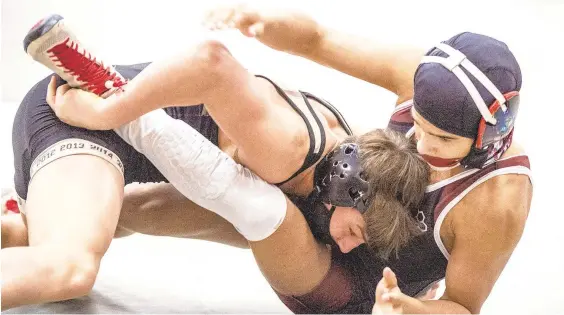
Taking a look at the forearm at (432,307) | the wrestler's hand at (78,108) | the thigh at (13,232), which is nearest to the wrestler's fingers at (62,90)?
the wrestler's hand at (78,108)

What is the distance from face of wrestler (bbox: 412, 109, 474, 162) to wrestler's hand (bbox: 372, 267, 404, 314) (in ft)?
0.73

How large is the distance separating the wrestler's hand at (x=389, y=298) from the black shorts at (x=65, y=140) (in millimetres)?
475

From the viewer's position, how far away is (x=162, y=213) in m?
1.64

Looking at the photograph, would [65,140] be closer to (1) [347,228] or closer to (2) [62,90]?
(2) [62,90]

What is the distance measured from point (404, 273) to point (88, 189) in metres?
0.64

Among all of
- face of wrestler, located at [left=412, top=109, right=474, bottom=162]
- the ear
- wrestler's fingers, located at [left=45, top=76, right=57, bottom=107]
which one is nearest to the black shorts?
wrestler's fingers, located at [left=45, top=76, right=57, bottom=107]

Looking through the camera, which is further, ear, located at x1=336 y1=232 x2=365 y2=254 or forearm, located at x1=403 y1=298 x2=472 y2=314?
ear, located at x1=336 y1=232 x2=365 y2=254

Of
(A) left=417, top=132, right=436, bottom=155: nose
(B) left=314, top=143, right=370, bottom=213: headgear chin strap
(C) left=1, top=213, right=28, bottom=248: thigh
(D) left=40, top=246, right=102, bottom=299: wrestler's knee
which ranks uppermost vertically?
(A) left=417, top=132, right=436, bottom=155: nose

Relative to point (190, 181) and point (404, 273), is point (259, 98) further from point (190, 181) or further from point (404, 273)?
point (404, 273)

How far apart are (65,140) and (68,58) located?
0.48 feet

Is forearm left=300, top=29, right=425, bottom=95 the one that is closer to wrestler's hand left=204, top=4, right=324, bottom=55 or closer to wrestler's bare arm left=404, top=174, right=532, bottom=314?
wrestler's hand left=204, top=4, right=324, bottom=55

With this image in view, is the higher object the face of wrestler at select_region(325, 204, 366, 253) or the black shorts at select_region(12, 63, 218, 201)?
the black shorts at select_region(12, 63, 218, 201)

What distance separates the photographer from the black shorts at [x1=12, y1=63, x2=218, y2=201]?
1392mm

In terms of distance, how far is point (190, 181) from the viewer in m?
1.41
